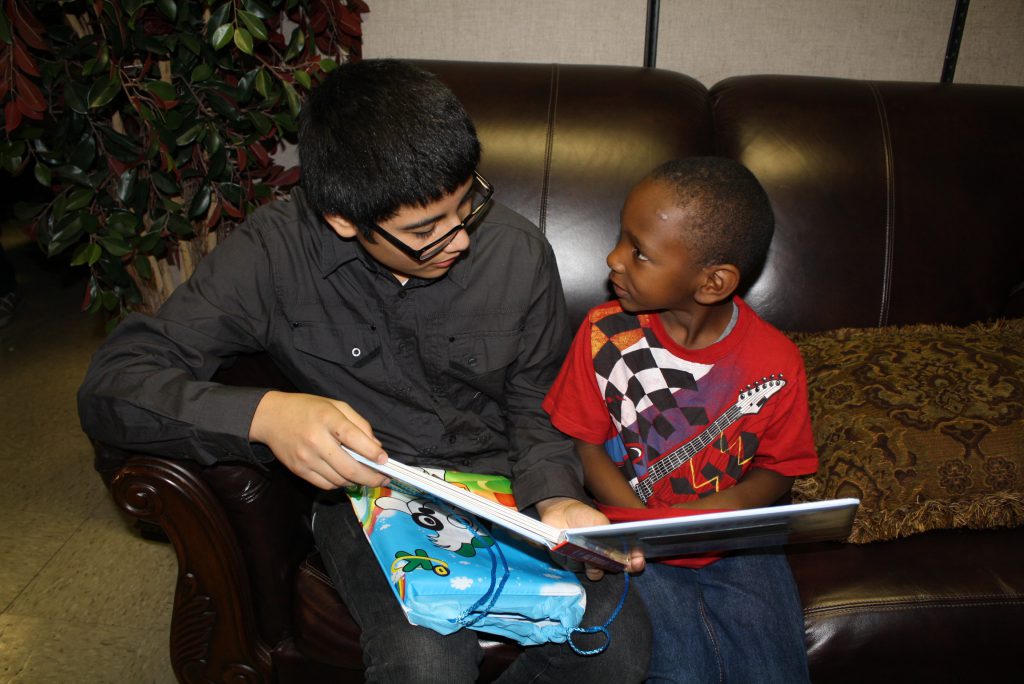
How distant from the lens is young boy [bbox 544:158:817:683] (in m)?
1.17

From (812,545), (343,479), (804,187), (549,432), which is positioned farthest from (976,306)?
(343,479)

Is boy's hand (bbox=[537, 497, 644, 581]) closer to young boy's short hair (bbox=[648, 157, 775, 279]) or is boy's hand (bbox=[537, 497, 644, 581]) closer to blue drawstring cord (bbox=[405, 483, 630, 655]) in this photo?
blue drawstring cord (bbox=[405, 483, 630, 655])

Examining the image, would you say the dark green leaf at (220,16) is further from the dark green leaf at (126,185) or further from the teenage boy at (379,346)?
the teenage boy at (379,346)

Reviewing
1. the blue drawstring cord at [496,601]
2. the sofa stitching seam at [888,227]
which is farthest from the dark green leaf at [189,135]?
the sofa stitching seam at [888,227]

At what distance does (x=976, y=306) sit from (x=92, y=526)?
229 cm

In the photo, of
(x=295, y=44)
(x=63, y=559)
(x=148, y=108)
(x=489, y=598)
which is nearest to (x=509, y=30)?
(x=295, y=44)

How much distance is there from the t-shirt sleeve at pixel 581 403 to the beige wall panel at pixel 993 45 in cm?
147

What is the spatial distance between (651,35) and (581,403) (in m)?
1.14

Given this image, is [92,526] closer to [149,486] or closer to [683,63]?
[149,486]

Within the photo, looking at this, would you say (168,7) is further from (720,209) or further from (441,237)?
(720,209)

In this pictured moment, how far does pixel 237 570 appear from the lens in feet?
4.00

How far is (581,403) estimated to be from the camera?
51.6 inches

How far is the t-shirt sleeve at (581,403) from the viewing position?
51.5 inches

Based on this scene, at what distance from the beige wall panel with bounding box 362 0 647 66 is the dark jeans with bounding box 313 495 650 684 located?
129 cm
